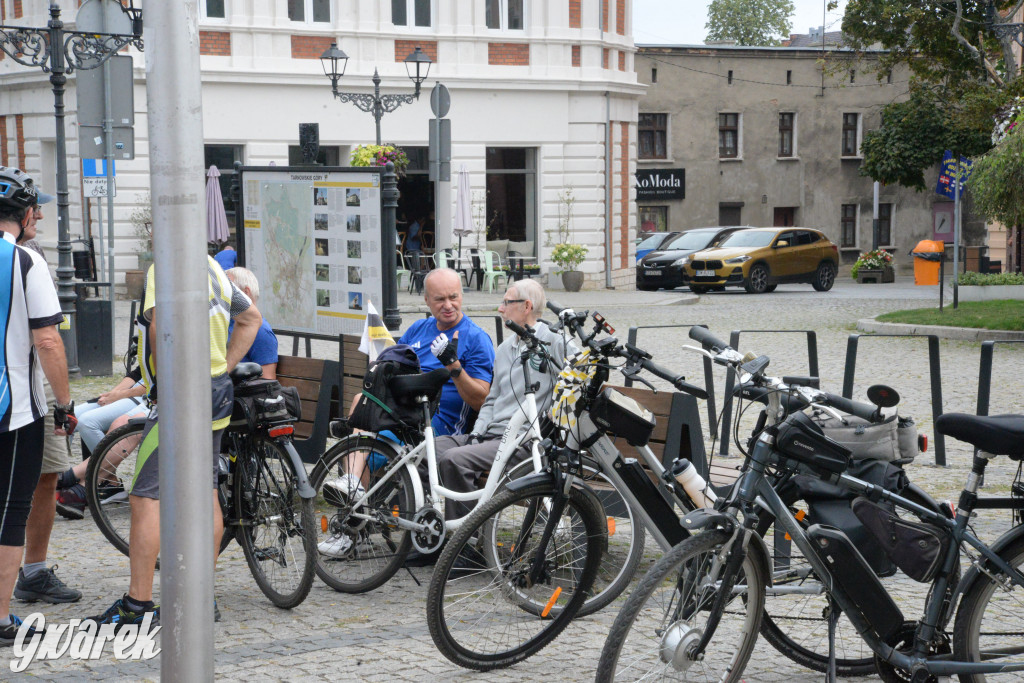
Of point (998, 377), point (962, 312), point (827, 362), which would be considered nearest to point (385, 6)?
point (962, 312)

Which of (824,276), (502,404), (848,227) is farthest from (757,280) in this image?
(502,404)

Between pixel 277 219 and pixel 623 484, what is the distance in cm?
539

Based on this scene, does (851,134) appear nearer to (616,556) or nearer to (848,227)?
(848,227)

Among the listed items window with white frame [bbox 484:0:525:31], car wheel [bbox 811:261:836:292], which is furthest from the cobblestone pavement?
car wheel [bbox 811:261:836:292]

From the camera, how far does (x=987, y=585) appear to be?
162 inches

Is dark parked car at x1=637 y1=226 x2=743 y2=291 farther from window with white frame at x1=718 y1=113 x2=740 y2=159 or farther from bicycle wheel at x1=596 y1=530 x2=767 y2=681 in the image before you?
bicycle wheel at x1=596 y1=530 x2=767 y2=681

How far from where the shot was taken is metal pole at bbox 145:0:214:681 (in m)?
3.33

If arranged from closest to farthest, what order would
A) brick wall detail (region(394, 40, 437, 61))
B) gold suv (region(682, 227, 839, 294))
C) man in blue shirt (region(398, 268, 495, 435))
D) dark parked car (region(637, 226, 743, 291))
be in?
man in blue shirt (region(398, 268, 495, 435)) → brick wall detail (region(394, 40, 437, 61)) → gold suv (region(682, 227, 839, 294)) → dark parked car (region(637, 226, 743, 291))

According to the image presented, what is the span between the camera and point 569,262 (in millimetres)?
29312

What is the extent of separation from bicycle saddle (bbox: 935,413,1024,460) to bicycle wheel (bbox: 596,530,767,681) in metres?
0.82

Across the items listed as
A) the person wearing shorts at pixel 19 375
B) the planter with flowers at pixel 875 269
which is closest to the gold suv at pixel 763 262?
the planter with flowers at pixel 875 269

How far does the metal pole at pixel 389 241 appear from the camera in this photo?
914 centimetres

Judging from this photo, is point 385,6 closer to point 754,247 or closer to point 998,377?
point 754,247

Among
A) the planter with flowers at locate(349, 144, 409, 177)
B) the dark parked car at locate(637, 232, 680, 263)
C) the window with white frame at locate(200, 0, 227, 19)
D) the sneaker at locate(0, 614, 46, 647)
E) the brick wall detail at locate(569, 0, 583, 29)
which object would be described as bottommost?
the sneaker at locate(0, 614, 46, 647)
